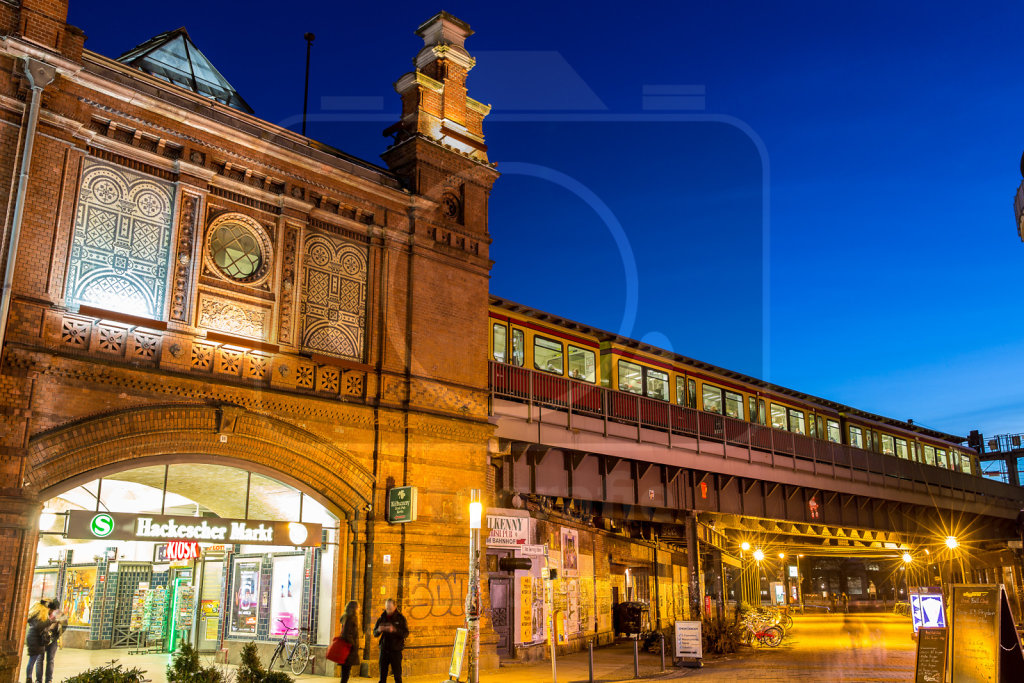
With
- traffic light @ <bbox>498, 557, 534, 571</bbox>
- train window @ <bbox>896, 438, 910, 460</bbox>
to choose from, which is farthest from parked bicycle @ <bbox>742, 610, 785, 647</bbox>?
train window @ <bbox>896, 438, 910, 460</bbox>

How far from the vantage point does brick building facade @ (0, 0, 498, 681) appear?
1476 centimetres

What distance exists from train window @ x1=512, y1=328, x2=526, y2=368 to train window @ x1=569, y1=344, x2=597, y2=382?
2.39 meters

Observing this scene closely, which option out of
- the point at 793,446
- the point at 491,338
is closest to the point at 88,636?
the point at 491,338

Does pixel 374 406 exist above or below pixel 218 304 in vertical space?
below

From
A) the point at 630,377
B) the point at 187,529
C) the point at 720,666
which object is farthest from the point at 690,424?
the point at 187,529

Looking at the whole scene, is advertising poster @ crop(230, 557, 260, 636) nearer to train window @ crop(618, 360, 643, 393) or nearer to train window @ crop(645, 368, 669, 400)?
train window @ crop(618, 360, 643, 393)

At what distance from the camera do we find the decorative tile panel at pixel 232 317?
17.0 m

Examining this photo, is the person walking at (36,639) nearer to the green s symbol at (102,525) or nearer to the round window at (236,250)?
the green s symbol at (102,525)

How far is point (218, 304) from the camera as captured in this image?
17281mm

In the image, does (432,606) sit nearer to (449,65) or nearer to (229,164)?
(229,164)

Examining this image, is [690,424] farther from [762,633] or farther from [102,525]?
[102,525]

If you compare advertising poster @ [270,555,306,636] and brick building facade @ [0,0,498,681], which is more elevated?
brick building facade @ [0,0,498,681]

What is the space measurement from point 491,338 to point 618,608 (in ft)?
43.8

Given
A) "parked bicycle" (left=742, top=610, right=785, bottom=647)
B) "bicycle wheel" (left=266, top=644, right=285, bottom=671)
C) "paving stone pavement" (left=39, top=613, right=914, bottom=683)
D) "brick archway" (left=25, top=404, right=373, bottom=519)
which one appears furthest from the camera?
"parked bicycle" (left=742, top=610, right=785, bottom=647)
